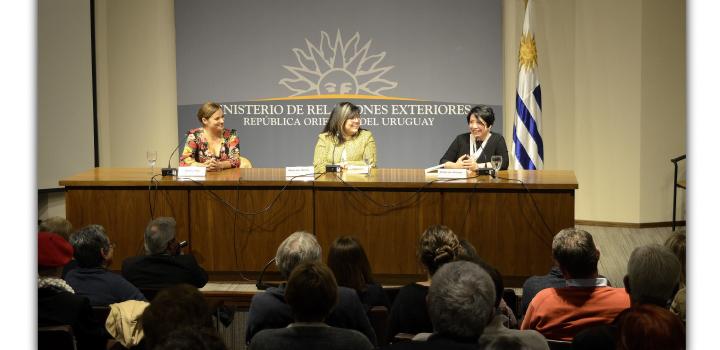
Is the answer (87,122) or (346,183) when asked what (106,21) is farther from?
(346,183)

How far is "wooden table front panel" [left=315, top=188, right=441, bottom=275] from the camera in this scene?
5820 millimetres

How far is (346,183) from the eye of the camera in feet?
19.2

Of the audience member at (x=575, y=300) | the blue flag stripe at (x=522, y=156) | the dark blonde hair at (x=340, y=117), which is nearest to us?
the audience member at (x=575, y=300)

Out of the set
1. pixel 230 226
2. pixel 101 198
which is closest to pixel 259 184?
pixel 230 226

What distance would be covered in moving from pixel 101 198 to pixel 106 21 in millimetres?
3596

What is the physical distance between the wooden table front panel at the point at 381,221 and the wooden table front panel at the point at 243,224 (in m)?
0.12

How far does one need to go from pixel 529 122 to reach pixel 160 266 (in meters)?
4.58

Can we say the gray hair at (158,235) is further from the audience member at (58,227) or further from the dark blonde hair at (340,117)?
the dark blonde hair at (340,117)

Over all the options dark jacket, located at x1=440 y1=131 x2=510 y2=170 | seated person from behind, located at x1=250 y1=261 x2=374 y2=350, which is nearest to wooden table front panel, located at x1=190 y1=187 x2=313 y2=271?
dark jacket, located at x1=440 y1=131 x2=510 y2=170

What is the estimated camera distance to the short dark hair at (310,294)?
290 centimetres

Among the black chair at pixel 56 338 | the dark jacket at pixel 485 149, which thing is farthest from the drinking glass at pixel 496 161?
the black chair at pixel 56 338

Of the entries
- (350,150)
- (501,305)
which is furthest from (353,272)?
(350,150)

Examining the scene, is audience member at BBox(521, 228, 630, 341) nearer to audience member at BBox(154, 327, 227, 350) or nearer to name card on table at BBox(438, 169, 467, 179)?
audience member at BBox(154, 327, 227, 350)

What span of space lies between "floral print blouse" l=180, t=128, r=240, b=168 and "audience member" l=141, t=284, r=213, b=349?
3.82 meters
